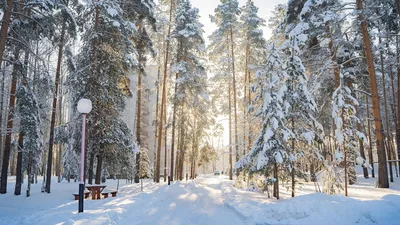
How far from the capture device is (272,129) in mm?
10461

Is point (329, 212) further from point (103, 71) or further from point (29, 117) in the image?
point (29, 117)

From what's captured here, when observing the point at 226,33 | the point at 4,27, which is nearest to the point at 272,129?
the point at 4,27

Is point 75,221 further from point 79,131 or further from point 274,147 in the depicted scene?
point 79,131

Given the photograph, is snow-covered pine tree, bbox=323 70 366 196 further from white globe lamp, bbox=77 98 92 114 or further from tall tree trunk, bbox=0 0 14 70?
tall tree trunk, bbox=0 0 14 70

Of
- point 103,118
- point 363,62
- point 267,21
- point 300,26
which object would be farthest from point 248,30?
point 103,118

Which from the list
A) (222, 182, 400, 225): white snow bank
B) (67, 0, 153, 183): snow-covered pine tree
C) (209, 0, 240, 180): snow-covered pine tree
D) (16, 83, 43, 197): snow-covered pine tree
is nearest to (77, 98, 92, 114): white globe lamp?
(67, 0, 153, 183): snow-covered pine tree

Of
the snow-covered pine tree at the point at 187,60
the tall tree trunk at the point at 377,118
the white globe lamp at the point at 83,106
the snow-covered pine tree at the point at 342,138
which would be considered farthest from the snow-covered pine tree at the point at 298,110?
the snow-covered pine tree at the point at 187,60

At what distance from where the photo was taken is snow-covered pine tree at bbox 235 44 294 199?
10.3 m

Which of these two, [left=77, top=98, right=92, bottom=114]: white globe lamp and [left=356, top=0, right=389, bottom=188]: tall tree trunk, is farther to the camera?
[left=356, top=0, right=389, bottom=188]: tall tree trunk

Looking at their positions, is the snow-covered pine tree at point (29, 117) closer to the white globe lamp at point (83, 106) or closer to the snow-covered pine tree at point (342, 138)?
the white globe lamp at point (83, 106)

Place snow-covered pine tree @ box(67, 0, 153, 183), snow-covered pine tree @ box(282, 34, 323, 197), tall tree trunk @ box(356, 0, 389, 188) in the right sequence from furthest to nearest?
snow-covered pine tree @ box(67, 0, 153, 183) → tall tree trunk @ box(356, 0, 389, 188) → snow-covered pine tree @ box(282, 34, 323, 197)

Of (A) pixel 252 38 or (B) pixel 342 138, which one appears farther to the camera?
(A) pixel 252 38

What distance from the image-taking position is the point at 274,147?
10.5 m

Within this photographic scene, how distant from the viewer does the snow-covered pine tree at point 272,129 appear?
1029cm
